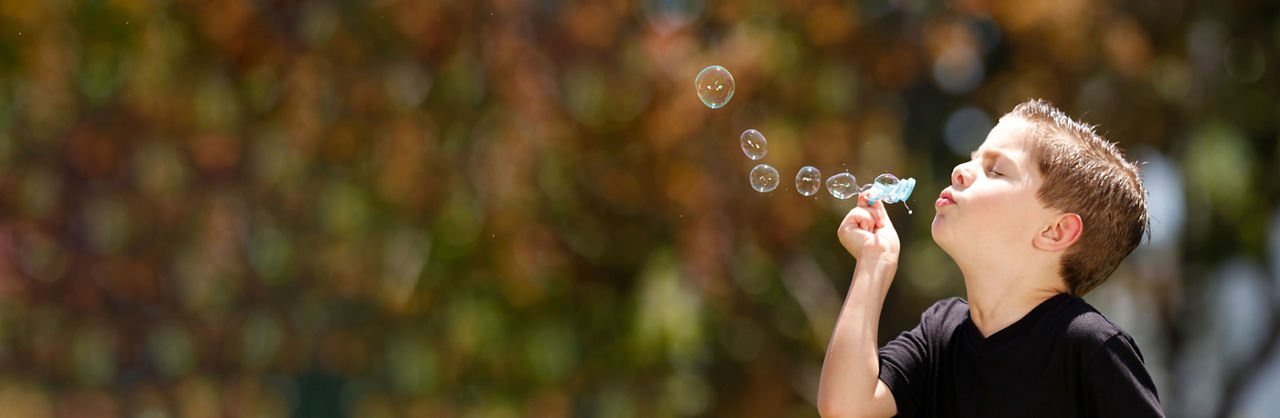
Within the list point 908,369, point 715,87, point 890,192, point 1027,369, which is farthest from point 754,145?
point 1027,369

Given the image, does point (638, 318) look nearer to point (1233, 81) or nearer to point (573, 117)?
point (573, 117)

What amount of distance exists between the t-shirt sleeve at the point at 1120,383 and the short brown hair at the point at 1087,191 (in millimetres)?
184

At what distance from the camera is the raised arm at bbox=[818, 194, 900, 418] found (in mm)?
1742

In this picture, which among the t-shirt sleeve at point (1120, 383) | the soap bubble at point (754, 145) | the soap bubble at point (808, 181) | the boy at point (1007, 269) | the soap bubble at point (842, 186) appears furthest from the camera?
the soap bubble at point (754, 145)

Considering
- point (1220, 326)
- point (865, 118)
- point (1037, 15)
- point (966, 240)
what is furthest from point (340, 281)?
point (966, 240)

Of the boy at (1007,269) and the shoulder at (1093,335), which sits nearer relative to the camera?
the shoulder at (1093,335)

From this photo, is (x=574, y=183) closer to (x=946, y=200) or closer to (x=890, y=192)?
(x=890, y=192)

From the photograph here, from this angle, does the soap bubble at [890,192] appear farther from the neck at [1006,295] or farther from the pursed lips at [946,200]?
the neck at [1006,295]

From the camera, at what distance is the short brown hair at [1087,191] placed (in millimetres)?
1724

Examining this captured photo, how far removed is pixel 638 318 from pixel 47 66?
14.0ft

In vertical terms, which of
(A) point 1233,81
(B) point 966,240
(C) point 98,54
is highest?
(B) point 966,240

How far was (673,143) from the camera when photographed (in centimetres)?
593

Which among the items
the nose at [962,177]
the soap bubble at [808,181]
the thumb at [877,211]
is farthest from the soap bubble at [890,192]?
the soap bubble at [808,181]

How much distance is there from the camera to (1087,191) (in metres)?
1.72
